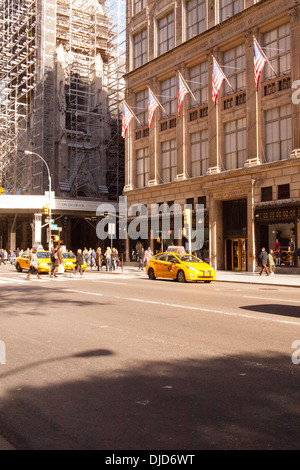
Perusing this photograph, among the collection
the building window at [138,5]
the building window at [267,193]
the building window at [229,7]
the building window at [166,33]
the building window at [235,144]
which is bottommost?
the building window at [267,193]

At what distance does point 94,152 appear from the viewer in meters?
57.5

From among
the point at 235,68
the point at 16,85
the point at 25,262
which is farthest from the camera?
the point at 16,85

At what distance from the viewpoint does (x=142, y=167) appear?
4184 centimetres

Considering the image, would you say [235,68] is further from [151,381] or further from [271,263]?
[151,381]

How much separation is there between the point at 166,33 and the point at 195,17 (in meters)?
3.88

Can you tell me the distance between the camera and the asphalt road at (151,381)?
3854 mm

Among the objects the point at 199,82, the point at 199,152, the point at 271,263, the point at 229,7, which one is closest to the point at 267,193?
the point at 271,263

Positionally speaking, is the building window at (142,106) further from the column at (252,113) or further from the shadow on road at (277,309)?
the shadow on road at (277,309)

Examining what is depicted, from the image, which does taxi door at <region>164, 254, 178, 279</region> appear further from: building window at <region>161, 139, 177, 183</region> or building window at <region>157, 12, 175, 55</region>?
building window at <region>157, 12, 175, 55</region>

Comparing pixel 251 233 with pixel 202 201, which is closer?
pixel 251 233

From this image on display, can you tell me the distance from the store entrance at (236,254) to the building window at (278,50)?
11.3 metres

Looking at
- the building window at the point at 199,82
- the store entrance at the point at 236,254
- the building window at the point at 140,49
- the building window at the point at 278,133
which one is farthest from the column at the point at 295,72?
the building window at the point at 140,49
